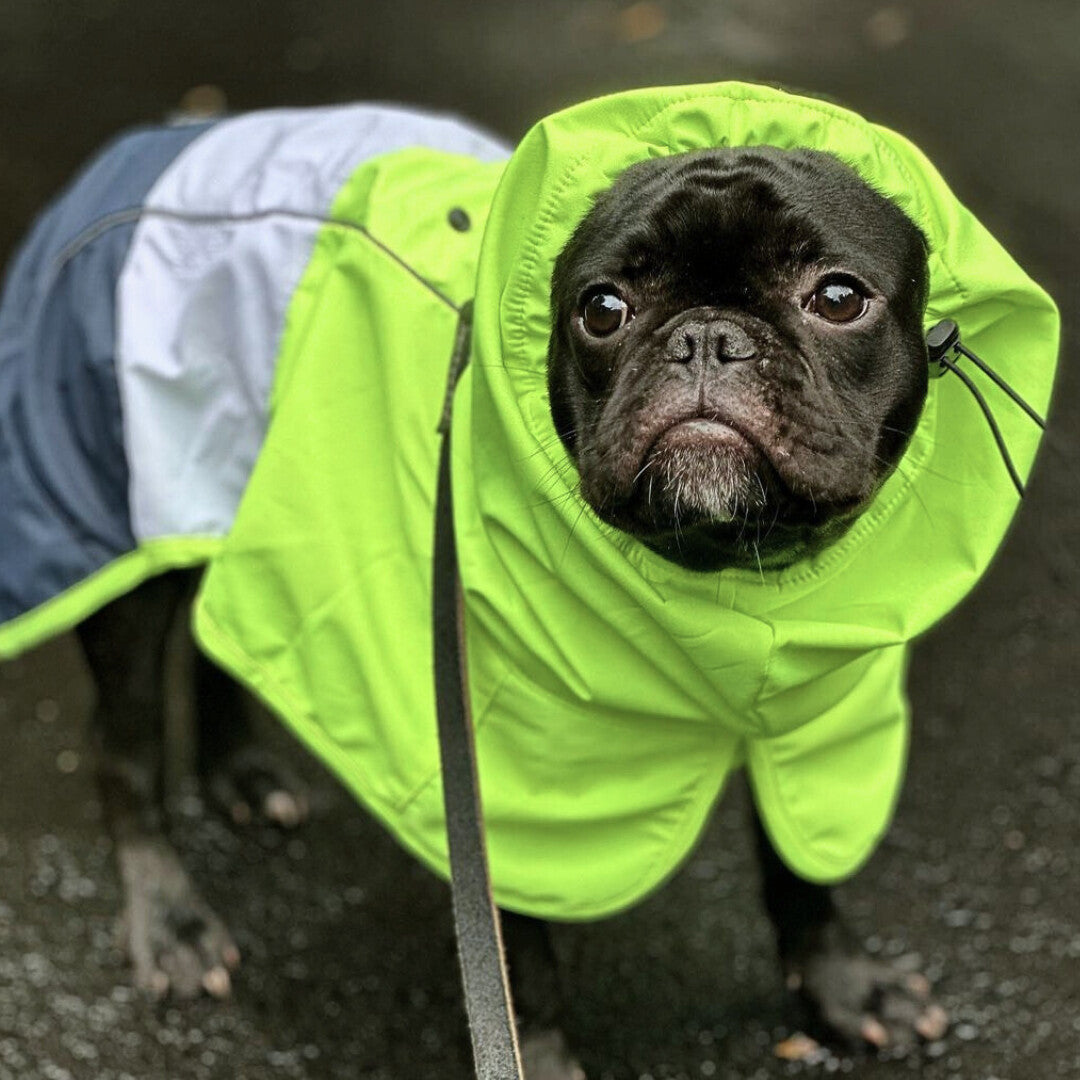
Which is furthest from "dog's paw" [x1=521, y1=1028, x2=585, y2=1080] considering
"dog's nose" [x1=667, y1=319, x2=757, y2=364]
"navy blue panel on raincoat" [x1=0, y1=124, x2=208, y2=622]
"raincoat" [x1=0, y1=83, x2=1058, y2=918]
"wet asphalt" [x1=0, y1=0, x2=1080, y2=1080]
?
"dog's nose" [x1=667, y1=319, x2=757, y2=364]

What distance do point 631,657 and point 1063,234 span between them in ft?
10.9

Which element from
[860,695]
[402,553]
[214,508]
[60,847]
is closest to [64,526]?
[214,508]

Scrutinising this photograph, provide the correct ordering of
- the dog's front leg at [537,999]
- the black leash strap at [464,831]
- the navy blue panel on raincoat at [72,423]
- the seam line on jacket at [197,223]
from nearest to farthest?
the black leash strap at [464,831], the seam line on jacket at [197,223], the dog's front leg at [537,999], the navy blue panel on raincoat at [72,423]

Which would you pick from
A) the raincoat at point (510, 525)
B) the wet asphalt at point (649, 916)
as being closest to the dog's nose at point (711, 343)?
the raincoat at point (510, 525)

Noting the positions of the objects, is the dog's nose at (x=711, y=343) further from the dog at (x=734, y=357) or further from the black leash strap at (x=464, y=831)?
the black leash strap at (x=464, y=831)

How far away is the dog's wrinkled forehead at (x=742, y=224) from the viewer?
76.7 inches

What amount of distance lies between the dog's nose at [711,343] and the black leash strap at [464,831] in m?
0.42

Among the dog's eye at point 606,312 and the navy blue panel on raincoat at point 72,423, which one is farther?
the navy blue panel on raincoat at point 72,423

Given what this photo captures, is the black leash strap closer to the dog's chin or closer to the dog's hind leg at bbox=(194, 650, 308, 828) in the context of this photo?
the dog's chin

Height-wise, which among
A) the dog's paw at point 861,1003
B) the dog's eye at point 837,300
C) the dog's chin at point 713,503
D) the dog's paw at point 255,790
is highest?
the dog's eye at point 837,300

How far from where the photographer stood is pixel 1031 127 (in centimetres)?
542

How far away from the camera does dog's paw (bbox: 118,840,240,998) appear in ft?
9.14

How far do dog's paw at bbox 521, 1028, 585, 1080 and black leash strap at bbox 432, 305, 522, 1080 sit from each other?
482mm

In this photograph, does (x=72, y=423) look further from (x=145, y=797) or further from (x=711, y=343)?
(x=711, y=343)
